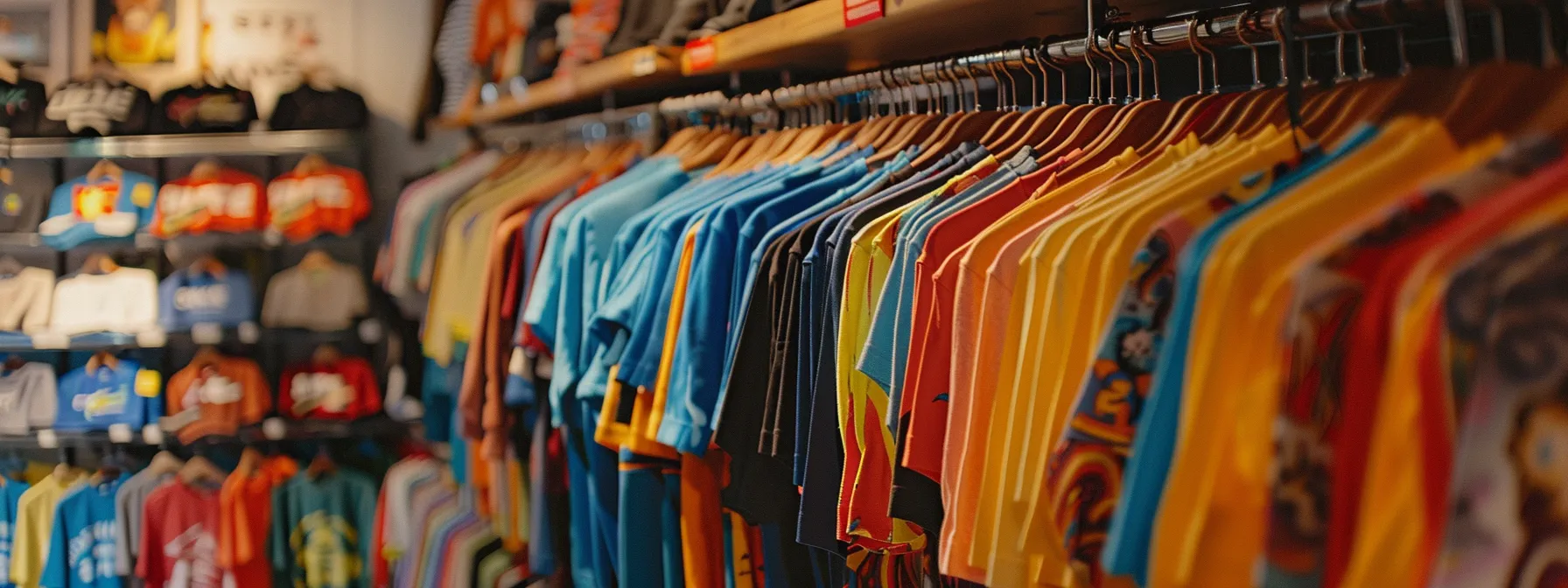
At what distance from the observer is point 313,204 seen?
14.8 feet

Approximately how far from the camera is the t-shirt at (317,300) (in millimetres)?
4582

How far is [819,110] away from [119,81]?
10.8ft

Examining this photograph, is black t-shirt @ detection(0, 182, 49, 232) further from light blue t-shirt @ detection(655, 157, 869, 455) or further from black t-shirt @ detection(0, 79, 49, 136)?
light blue t-shirt @ detection(655, 157, 869, 455)

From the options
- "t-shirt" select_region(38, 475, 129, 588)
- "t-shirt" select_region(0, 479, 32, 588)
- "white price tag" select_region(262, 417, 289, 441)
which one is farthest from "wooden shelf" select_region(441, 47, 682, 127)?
"t-shirt" select_region(0, 479, 32, 588)

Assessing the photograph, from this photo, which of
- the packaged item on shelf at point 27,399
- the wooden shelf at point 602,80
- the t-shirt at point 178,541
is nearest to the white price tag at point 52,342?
the packaged item on shelf at point 27,399

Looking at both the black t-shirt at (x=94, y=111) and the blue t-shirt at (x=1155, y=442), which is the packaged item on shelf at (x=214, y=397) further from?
the blue t-shirt at (x=1155, y=442)

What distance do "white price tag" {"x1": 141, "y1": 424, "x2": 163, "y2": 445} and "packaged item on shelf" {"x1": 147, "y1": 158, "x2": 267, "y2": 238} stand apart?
0.63 meters

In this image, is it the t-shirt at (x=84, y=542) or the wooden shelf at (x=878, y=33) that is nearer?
the wooden shelf at (x=878, y=33)

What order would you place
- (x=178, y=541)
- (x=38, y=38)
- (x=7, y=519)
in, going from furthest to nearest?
(x=38, y=38) < (x=7, y=519) < (x=178, y=541)

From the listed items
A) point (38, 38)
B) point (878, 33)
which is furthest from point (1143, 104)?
point (38, 38)

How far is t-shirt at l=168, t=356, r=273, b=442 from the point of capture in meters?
4.45

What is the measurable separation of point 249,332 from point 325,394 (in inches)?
12.6

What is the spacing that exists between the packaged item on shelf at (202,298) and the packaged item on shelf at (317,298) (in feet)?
0.34

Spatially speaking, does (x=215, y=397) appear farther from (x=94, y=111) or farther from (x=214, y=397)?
(x=94, y=111)
